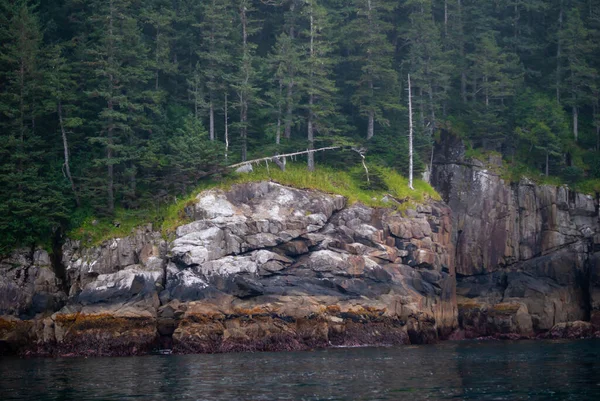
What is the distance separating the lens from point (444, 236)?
49.9m

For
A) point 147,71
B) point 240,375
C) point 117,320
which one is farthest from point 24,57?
point 240,375

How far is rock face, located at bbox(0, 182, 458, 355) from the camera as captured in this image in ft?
133

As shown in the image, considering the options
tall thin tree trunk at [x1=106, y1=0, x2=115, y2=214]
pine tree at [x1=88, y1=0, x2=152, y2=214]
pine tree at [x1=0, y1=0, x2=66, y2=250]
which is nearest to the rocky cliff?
pine tree at [x1=0, y1=0, x2=66, y2=250]

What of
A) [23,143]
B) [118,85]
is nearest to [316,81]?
[118,85]

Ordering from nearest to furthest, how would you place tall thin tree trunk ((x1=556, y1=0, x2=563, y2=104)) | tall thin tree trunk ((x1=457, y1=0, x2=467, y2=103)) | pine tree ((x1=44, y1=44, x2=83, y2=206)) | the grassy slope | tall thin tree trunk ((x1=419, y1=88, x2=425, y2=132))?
pine tree ((x1=44, y1=44, x2=83, y2=206)) → the grassy slope → tall thin tree trunk ((x1=419, y1=88, x2=425, y2=132)) → tall thin tree trunk ((x1=556, y1=0, x2=563, y2=104)) → tall thin tree trunk ((x1=457, y1=0, x2=467, y2=103))

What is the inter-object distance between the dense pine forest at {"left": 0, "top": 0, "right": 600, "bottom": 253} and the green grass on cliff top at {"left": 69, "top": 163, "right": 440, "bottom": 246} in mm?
967

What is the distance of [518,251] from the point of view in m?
52.2

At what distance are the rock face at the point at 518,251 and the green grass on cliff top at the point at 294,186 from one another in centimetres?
379

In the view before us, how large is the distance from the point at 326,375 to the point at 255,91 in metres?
29.2

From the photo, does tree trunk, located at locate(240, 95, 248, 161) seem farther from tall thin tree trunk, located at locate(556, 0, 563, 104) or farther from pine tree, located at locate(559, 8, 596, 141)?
pine tree, located at locate(559, 8, 596, 141)

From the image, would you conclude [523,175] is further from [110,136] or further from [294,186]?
[110,136]

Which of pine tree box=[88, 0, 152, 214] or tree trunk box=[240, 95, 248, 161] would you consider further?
tree trunk box=[240, 95, 248, 161]

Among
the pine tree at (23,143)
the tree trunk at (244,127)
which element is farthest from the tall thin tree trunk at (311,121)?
the pine tree at (23,143)

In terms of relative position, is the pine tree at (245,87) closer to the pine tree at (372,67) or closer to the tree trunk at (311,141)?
the tree trunk at (311,141)
